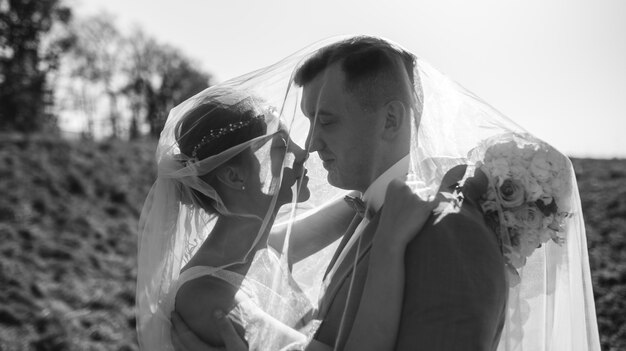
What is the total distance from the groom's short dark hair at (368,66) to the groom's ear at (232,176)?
22.1 inches

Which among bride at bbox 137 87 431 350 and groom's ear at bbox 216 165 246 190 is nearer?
bride at bbox 137 87 431 350

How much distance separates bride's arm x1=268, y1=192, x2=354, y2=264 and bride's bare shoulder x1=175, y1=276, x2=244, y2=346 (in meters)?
0.33

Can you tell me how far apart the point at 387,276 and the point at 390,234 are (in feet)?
0.47

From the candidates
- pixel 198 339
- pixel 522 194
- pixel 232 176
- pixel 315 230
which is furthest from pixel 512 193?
pixel 198 339

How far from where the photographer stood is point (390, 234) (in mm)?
1974

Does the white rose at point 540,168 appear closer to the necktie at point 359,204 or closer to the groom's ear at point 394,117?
the groom's ear at point 394,117

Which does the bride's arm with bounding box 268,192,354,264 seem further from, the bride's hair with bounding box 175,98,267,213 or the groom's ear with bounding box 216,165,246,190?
the bride's hair with bounding box 175,98,267,213

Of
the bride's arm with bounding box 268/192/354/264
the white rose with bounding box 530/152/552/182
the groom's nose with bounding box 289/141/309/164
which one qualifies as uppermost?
the groom's nose with bounding box 289/141/309/164

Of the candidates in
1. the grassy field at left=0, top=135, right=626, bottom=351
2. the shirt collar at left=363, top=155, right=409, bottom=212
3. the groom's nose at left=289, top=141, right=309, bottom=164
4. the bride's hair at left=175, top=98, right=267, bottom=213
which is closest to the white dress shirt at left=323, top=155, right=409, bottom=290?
the shirt collar at left=363, top=155, right=409, bottom=212

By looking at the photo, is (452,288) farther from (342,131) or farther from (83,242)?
(83,242)

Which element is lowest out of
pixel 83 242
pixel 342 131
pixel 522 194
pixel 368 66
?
pixel 83 242

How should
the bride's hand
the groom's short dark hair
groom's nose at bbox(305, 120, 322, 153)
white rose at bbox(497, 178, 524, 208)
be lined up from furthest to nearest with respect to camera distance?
groom's nose at bbox(305, 120, 322, 153) < the groom's short dark hair < white rose at bbox(497, 178, 524, 208) < the bride's hand

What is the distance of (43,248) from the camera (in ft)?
36.5

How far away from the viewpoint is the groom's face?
2.30m
